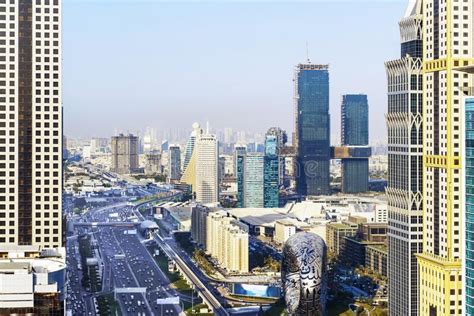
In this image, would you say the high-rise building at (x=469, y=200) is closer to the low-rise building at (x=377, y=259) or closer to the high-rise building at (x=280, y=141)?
the low-rise building at (x=377, y=259)

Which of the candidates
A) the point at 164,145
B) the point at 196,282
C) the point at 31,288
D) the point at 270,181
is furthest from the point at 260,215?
the point at 164,145

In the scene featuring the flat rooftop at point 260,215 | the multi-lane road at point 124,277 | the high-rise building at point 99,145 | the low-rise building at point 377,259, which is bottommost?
the multi-lane road at point 124,277

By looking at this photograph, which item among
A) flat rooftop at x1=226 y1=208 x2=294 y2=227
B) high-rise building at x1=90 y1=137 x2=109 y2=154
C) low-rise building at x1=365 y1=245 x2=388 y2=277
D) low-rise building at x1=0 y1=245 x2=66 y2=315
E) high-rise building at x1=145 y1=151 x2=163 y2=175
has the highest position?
high-rise building at x1=90 y1=137 x2=109 y2=154

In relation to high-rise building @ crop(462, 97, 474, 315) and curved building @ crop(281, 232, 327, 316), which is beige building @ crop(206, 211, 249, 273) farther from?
high-rise building @ crop(462, 97, 474, 315)

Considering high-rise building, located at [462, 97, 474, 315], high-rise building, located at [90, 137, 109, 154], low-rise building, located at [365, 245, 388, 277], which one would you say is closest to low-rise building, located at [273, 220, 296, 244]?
low-rise building, located at [365, 245, 388, 277]

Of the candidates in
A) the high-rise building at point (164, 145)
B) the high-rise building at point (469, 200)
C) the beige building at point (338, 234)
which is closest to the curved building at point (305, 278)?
the high-rise building at point (469, 200)

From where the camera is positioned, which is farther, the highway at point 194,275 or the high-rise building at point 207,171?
the high-rise building at point 207,171

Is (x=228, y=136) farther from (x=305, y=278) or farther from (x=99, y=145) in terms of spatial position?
(x=305, y=278)
